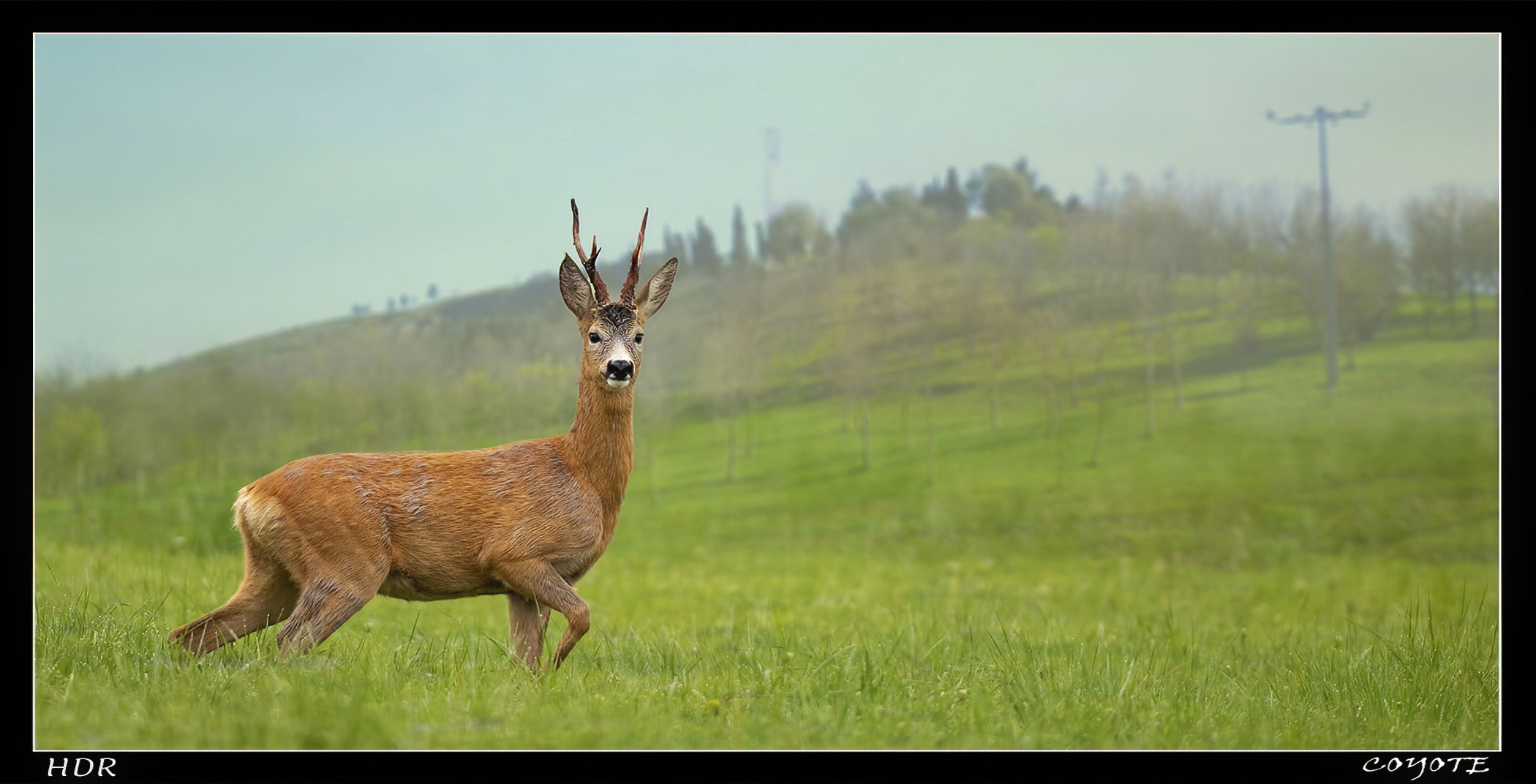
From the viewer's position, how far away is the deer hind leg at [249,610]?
271 inches

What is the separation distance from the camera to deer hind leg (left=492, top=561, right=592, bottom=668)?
273 inches

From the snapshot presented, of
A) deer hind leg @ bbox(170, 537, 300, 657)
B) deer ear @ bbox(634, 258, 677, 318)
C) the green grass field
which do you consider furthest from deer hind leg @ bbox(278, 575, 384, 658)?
deer ear @ bbox(634, 258, 677, 318)

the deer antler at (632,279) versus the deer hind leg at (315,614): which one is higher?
the deer antler at (632,279)

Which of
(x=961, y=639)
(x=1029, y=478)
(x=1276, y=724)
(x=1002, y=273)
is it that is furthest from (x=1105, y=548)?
(x=1276, y=724)

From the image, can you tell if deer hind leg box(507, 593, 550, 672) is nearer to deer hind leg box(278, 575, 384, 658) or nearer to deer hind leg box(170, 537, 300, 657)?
deer hind leg box(278, 575, 384, 658)

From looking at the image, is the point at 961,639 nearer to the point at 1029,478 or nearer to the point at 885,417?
the point at 1029,478

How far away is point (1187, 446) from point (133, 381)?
18.8m

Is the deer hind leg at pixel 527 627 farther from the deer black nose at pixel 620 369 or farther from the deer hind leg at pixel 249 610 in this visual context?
the deer black nose at pixel 620 369

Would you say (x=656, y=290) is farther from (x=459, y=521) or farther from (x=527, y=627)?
(x=527, y=627)

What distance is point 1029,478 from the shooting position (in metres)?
24.3

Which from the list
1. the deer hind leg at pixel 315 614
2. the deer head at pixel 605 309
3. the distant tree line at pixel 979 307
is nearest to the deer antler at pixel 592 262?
the deer head at pixel 605 309

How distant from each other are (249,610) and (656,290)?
285cm

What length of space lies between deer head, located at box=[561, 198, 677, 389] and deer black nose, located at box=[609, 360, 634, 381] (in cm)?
1

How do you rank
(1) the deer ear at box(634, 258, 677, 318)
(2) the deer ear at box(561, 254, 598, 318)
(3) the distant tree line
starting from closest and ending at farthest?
(2) the deer ear at box(561, 254, 598, 318) < (1) the deer ear at box(634, 258, 677, 318) < (3) the distant tree line
